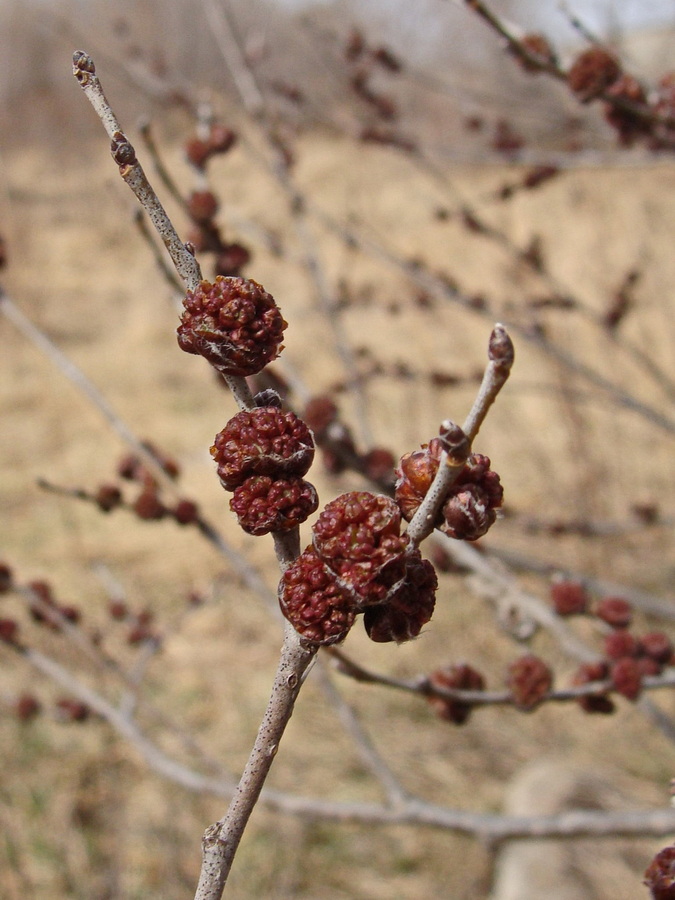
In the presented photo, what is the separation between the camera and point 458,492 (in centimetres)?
64

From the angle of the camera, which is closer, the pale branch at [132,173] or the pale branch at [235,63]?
the pale branch at [132,173]

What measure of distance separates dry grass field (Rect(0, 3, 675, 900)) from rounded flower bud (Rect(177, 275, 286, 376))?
744 mm

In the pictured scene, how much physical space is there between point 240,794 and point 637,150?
2.26 metres

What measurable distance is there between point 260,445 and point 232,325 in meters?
0.10

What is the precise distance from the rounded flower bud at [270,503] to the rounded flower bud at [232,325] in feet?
0.32

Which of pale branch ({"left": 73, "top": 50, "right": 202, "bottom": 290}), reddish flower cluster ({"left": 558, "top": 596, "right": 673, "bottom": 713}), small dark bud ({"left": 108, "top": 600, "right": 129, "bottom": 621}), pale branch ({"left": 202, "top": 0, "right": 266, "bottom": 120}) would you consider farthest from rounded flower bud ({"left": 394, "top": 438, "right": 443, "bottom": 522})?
pale branch ({"left": 202, "top": 0, "right": 266, "bottom": 120})

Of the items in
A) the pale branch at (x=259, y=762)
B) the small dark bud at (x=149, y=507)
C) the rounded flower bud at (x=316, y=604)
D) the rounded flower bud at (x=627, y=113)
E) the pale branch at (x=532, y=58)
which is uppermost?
the rounded flower bud at (x=627, y=113)

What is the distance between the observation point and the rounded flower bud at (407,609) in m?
0.66

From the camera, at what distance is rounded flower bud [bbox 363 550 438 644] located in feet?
2.16

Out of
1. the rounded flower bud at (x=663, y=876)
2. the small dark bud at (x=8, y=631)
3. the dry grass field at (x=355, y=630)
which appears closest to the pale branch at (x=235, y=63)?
the dry grass field at (x=355, y=630)

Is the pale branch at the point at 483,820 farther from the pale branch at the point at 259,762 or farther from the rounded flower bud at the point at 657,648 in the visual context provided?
the pale branch at the point at 259,762

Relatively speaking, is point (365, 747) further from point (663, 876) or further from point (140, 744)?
point (663, 876)

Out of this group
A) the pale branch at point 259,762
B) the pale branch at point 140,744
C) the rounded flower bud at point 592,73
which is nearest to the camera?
the pale branch at point 259,762

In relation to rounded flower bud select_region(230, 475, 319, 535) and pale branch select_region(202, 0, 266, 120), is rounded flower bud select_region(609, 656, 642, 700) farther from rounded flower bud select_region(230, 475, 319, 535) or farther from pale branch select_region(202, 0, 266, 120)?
pale branch select_region(202, 0, 266, 120)
